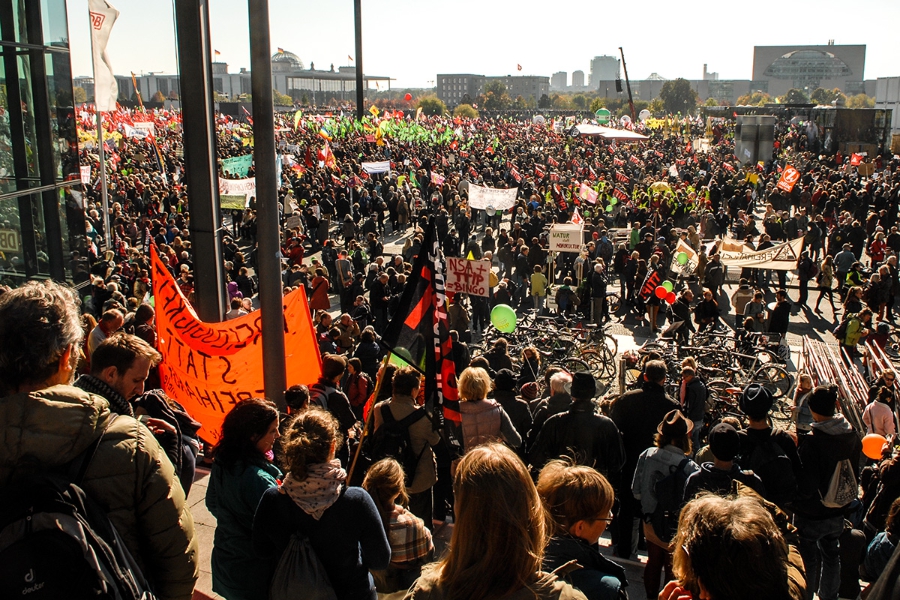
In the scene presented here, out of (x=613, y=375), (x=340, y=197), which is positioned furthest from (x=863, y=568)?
(x=340, y=197)

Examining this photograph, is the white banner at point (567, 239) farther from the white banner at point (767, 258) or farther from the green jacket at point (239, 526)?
the green jacket at point (239, 526)

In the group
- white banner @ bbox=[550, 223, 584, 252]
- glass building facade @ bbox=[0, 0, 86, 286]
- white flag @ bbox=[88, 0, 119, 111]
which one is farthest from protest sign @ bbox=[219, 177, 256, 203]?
glass building facade @ bbox=[0, 0, 86, 286]

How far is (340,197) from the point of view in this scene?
25188 millimetres

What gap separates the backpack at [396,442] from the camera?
16.5 feet

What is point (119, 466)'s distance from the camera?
7.68ft

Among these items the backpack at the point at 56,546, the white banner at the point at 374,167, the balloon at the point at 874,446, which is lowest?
the balloon at the point at 874,446

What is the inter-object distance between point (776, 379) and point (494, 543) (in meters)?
9.81

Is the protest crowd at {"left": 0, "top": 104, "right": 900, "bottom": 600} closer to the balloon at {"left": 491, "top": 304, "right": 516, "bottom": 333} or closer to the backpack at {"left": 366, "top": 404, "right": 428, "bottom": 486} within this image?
the backpack at {"left": 366, "top": 404, "right": 428, "bottom": 486}

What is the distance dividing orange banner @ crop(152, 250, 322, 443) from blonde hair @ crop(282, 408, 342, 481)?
307 centimetres

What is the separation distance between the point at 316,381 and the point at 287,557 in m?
3.57

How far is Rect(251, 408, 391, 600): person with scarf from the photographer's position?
10.4 feet

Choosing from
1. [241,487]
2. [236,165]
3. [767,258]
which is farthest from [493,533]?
[236,165]

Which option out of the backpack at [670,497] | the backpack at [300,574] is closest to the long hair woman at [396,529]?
the backpack at [300,574]

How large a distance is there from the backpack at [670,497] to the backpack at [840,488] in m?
1.04
